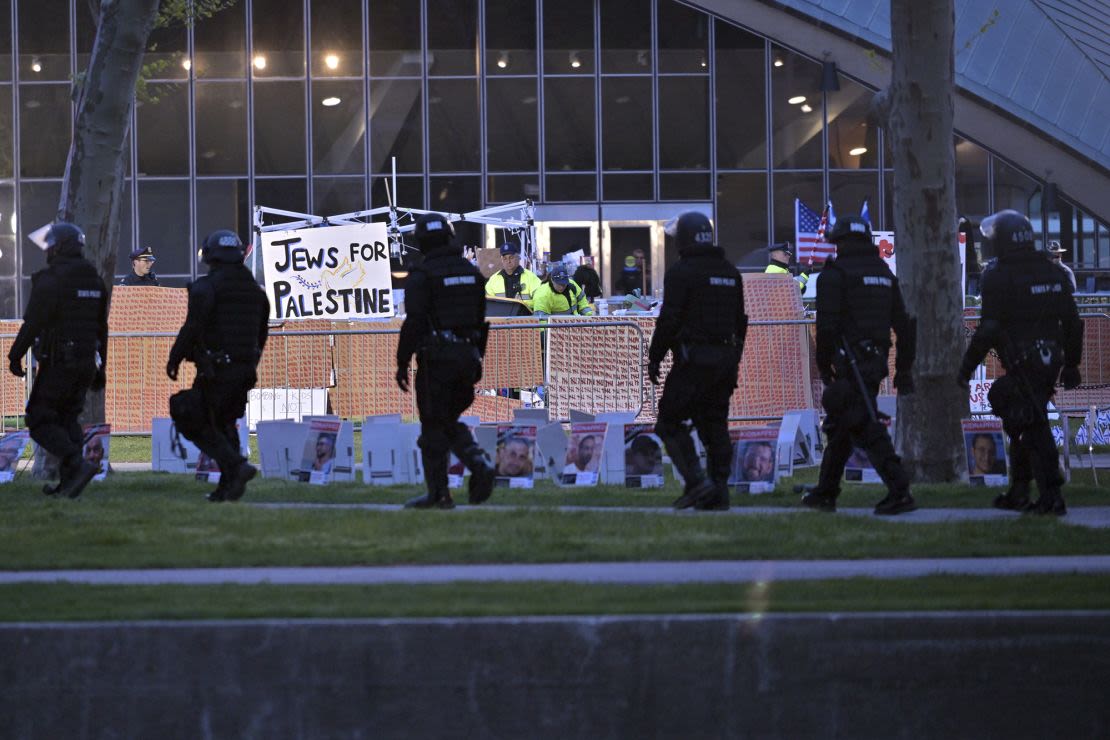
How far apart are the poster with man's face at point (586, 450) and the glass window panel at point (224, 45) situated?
27959 mm

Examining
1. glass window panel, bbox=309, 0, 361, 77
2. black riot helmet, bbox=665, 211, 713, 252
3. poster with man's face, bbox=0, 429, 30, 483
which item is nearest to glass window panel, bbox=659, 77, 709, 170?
glass window panel, bbox=309, 0, 361, 77

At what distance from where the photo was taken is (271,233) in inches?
781

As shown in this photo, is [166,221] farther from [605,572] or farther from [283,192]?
[605,572]

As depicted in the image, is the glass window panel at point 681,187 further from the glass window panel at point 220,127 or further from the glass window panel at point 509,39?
the glass window panel at point 220,127

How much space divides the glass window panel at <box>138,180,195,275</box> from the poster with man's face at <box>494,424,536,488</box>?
27072 mm

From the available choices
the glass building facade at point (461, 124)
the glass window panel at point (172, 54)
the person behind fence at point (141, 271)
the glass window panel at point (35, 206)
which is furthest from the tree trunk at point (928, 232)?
the glass window panel at point (35, 206)

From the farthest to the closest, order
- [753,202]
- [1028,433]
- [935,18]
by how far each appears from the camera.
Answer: [753,202], [935,18], [1028,433]

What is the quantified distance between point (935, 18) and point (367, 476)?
17.3 ft

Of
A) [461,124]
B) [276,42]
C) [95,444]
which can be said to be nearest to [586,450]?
[95,444]

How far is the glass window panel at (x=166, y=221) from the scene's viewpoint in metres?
38.1

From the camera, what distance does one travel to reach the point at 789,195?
3834cm

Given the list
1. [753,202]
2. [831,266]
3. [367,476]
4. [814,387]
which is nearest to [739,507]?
[831,266]

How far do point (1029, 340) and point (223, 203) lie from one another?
96.9 ft

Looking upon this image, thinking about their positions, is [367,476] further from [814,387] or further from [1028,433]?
[814,387]
